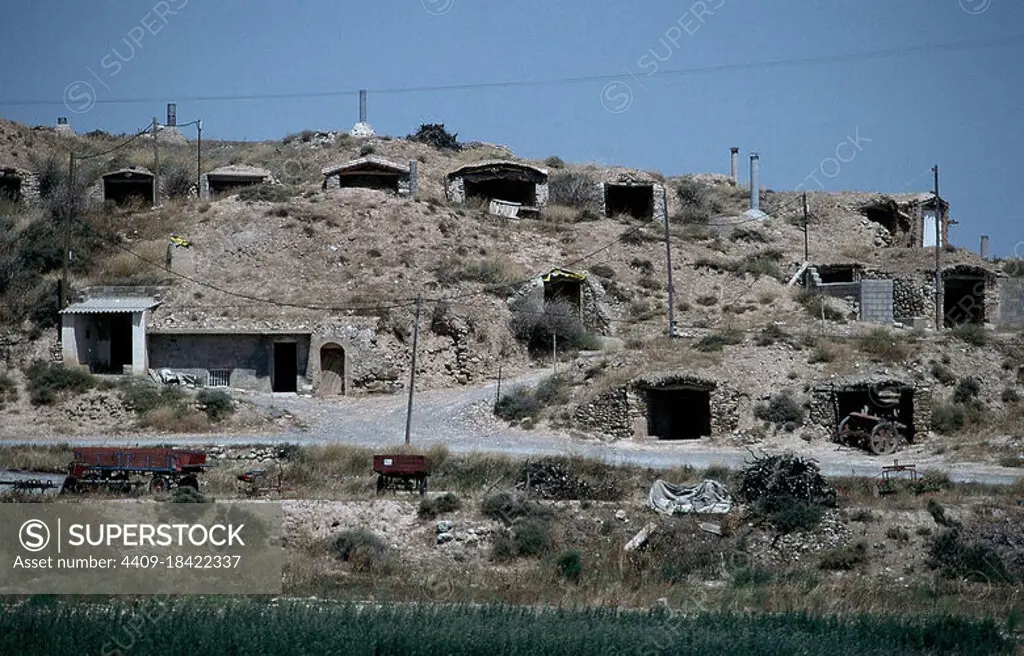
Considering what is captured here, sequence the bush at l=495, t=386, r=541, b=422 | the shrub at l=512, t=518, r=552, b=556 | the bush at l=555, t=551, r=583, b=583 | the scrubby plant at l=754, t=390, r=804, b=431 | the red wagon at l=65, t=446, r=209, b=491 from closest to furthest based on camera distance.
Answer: the bush at l=555, t=551, r=583, b=583, the shrub at l=512, t=518, r=552, b=556, the red wagon at l=65, t=446, r=209, b=491, the scrubby plant at l=754, t=390, r=804, b=431, the bush at l=495, t=386, r=541, b=422

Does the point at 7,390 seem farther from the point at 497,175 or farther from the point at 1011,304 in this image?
the point at 1011,304

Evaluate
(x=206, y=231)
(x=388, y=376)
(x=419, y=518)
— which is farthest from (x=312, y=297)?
(x=419, y=518)

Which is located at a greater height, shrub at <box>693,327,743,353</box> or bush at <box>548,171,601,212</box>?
bush at <box>548,171,601,212</box>

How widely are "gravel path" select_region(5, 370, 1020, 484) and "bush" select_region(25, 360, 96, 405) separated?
349cm

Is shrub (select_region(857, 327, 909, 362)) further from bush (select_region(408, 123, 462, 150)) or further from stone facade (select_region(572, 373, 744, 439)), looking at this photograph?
bush (select_region(408, 123, 462, 150))

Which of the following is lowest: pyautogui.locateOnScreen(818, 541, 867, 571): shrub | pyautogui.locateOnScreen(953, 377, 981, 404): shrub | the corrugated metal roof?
pyautogui.locateOnScreen(818, 541, 867, 571): shrub

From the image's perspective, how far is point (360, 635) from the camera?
15055 millimetres

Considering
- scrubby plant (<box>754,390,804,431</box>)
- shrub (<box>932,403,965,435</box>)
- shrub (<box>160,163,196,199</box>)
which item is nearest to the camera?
scrubby plant (<box>754,390,804,431</box>)

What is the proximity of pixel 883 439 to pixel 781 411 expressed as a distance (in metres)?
3.05

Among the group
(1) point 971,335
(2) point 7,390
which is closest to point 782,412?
(1) point 971,335

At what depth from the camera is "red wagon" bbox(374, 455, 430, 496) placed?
2831 cm

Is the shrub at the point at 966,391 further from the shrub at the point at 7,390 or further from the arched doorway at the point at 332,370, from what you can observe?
the shrub at the point at 7,390

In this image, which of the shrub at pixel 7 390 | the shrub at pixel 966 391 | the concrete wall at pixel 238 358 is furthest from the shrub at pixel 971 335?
the shrub at pixel 7 390

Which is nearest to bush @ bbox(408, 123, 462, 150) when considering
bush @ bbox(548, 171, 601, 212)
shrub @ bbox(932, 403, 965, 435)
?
bush @ bbox(548, 171, 601, 212)
